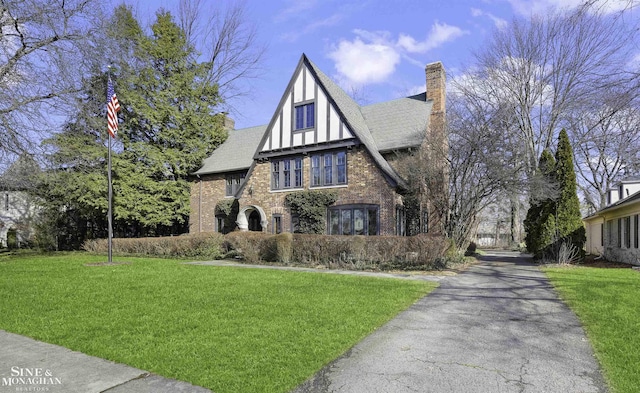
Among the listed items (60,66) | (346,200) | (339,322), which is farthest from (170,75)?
(339,322)

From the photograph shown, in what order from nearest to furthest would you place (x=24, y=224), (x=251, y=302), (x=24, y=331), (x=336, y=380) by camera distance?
(x=336, y=380) → (x=24, y=331) → (x=251, y=302) → (x=24, y=224)

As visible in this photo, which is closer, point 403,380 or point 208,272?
point 403,380

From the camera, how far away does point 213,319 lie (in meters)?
5.86

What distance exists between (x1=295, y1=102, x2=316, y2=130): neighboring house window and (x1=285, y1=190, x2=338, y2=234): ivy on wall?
141 inches

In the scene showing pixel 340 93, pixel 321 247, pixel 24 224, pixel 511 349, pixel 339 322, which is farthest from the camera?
pixel 24 224

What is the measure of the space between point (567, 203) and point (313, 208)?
11.1m

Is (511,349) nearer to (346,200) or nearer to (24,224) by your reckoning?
(346,200)

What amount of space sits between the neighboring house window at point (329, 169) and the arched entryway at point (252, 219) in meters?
3.32

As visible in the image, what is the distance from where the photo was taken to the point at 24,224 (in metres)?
27.9

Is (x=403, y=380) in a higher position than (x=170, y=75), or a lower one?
lower

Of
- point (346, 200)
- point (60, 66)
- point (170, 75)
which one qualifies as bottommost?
point (346, 200)

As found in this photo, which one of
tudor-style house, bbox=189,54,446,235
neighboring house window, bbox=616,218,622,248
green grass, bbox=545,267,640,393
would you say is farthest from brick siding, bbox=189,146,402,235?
neighboring house window, bbox=616,218,622,248

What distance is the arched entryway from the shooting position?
785 inches

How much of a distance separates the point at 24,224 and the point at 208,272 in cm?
2468
